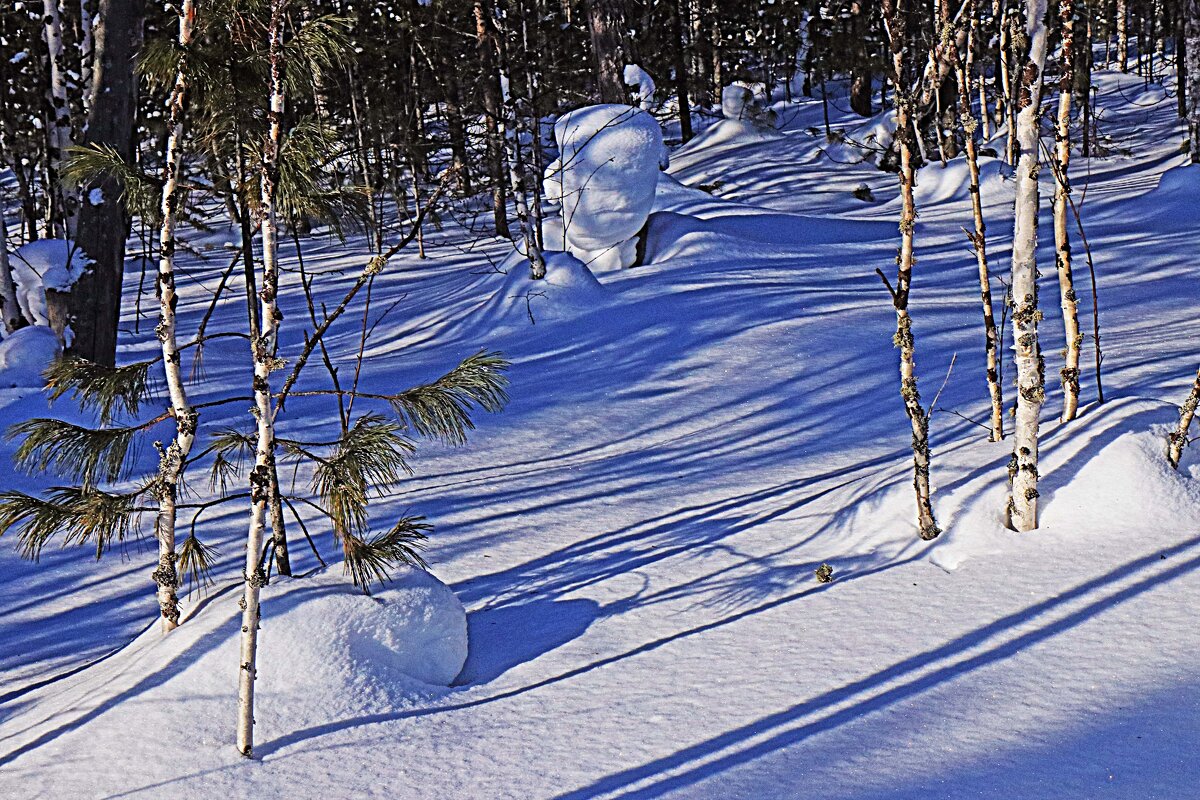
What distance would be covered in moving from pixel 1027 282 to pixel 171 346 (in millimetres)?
3310

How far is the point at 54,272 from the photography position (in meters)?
7.72

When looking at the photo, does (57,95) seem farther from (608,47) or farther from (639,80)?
(639,80)

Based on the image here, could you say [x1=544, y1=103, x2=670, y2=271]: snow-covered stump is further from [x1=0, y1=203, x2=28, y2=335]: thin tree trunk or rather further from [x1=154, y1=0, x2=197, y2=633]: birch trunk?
[x1=154, y1=0, x2=197, y2=633]: birch trunk

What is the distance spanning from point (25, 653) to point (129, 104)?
4.70 meters

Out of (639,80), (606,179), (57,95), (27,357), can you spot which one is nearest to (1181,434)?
(606,179)

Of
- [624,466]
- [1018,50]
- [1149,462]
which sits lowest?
[624,466]

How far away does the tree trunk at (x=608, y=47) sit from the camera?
1526 centimetres

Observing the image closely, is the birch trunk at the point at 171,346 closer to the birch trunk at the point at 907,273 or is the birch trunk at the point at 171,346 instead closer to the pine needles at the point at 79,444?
the pine needles at the point at 79,444

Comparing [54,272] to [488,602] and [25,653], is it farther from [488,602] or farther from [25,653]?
[488,602]

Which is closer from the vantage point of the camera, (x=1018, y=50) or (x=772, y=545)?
(x=1018, y=50)

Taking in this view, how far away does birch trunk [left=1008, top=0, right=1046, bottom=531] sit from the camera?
4.04 meters

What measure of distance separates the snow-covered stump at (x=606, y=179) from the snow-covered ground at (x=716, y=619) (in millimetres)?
3442

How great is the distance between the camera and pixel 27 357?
7.99 meters

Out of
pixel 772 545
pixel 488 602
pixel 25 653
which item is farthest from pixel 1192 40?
pixel 25 653
